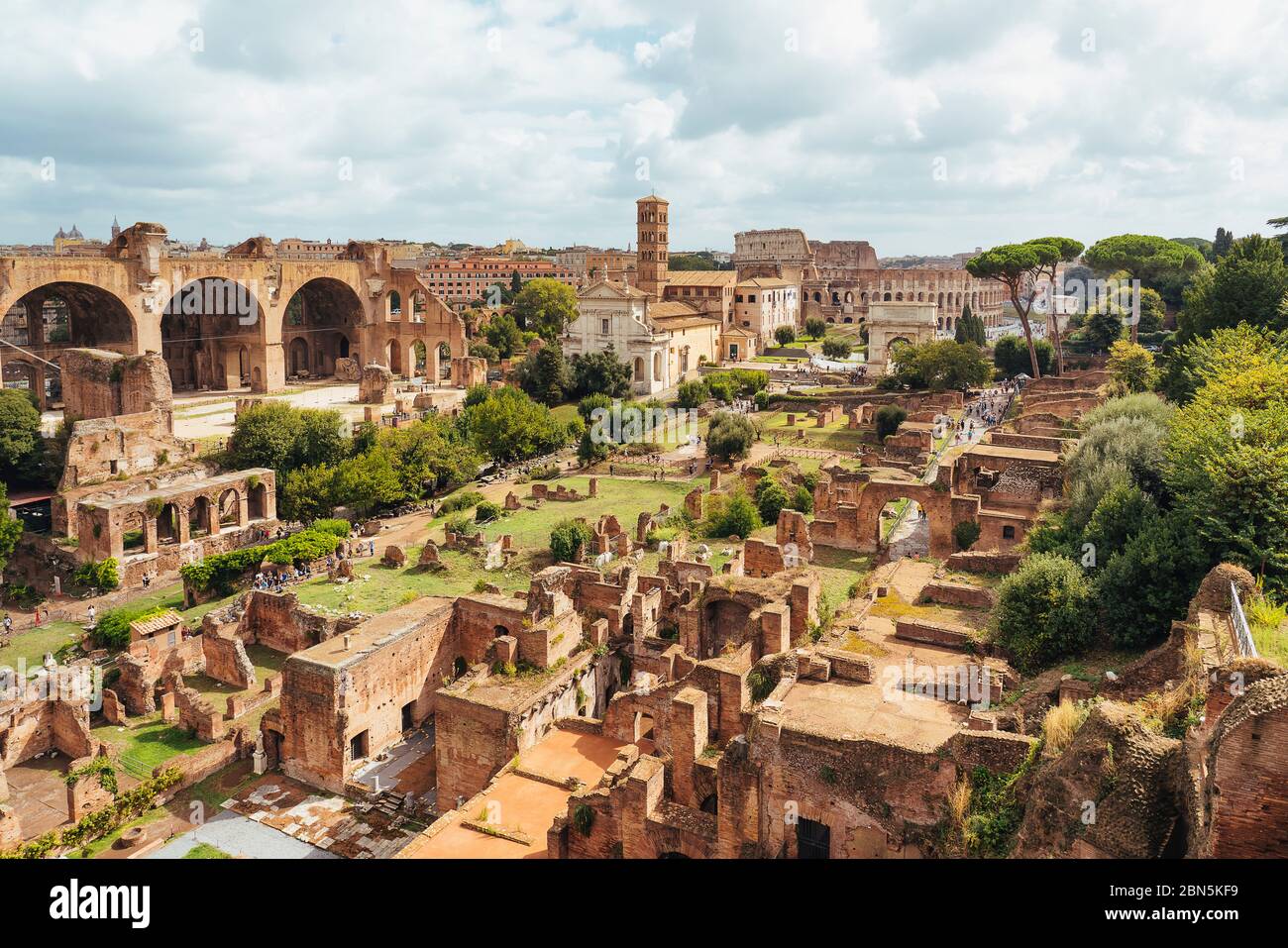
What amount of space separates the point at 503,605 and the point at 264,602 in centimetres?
833

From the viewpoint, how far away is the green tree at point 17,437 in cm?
3672

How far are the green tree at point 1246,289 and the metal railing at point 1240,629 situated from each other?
20.0 metres

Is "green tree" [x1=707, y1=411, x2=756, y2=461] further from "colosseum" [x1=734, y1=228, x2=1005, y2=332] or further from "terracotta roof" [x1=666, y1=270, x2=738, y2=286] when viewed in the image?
"colosseum" [x1=734, y1=228, x2=1005, y2=332]

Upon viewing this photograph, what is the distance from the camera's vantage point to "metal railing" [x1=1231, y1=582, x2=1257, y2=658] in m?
9.66

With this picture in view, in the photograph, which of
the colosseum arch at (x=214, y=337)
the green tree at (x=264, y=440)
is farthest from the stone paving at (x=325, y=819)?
the colosseum arch at (x=214, y=337)

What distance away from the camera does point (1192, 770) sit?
7.76 metres

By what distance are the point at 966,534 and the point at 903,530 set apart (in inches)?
139

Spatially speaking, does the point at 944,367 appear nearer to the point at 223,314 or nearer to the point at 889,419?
the point at 889,419

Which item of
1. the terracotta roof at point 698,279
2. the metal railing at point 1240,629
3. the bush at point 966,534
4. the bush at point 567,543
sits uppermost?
the terracotta roof at point 698,279

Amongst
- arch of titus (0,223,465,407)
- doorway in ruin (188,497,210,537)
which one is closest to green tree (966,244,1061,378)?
arch of titus (0,223,465,407)

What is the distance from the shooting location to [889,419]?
4384cm

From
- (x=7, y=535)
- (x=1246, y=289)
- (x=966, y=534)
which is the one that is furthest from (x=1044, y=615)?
(x=7, y=535)

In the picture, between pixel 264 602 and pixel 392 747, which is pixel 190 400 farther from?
pixel 392 747

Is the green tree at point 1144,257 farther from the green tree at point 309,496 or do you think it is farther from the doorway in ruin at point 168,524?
the doorway in ruin at point 168,524
